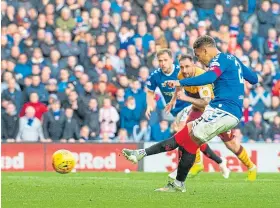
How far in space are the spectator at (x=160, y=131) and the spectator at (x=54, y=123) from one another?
2.02 meters

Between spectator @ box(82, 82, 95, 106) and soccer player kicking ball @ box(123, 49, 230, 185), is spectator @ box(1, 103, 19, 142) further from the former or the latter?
soccer player kicking ball @ box(123, 49, 230, 185)

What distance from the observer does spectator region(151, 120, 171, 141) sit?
21.2m

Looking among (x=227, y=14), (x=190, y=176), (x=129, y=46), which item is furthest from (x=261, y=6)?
(x=190, y=176)

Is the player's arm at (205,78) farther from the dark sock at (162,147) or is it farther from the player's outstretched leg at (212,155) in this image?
the player's outstretched leg at (212,155)

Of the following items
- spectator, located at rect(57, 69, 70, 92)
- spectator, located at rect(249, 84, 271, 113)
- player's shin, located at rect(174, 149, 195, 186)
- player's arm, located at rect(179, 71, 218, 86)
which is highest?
spectator, located at rect(57, 69, 70, 92)

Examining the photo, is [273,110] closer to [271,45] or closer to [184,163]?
[271,45]

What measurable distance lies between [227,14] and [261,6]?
93cm

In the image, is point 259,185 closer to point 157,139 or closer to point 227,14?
point 157,139

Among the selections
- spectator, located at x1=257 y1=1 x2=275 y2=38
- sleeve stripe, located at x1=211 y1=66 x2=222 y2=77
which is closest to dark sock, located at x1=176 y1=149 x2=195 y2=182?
sleeve stripe, located at x1=211 y1=66 x2=222 y2=77

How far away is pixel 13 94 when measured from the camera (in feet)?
69.7

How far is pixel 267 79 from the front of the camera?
23.3 metres

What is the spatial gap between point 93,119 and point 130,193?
898cm

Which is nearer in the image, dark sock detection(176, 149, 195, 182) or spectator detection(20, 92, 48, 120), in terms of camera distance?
dark sock detection(176, 149, 195, 182)

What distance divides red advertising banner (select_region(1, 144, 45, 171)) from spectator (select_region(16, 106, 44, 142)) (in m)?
0.43
